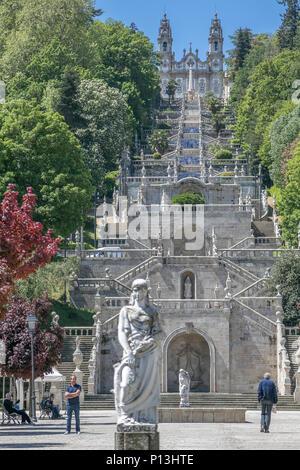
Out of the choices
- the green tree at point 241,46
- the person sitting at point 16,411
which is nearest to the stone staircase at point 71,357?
the person sitting at point 16,411

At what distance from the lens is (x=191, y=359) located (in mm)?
51250

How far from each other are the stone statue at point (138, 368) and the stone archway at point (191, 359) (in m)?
31.6

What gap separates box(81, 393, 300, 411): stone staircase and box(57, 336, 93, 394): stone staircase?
2128mm

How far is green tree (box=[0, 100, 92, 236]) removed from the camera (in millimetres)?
57312

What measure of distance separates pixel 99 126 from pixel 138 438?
64.6 m

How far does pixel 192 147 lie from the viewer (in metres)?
108

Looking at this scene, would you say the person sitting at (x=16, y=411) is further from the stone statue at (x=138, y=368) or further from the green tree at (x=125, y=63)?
the green tree at (x=125, y=63)

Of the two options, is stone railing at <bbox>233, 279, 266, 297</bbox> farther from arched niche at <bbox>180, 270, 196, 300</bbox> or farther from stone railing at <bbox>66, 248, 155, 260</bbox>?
stone railing at <bbox>66, 248, 155, 260</bbox>

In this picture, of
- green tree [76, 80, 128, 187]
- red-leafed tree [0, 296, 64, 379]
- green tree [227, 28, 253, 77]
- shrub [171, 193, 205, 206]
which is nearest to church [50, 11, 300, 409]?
shrub [171, 193, 205, 206]

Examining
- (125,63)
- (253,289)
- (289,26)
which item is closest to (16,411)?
(253,289)

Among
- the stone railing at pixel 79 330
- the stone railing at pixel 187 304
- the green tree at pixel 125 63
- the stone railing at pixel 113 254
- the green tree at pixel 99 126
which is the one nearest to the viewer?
the stone railing at pixel 79 330

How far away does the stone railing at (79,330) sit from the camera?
49.5 m
